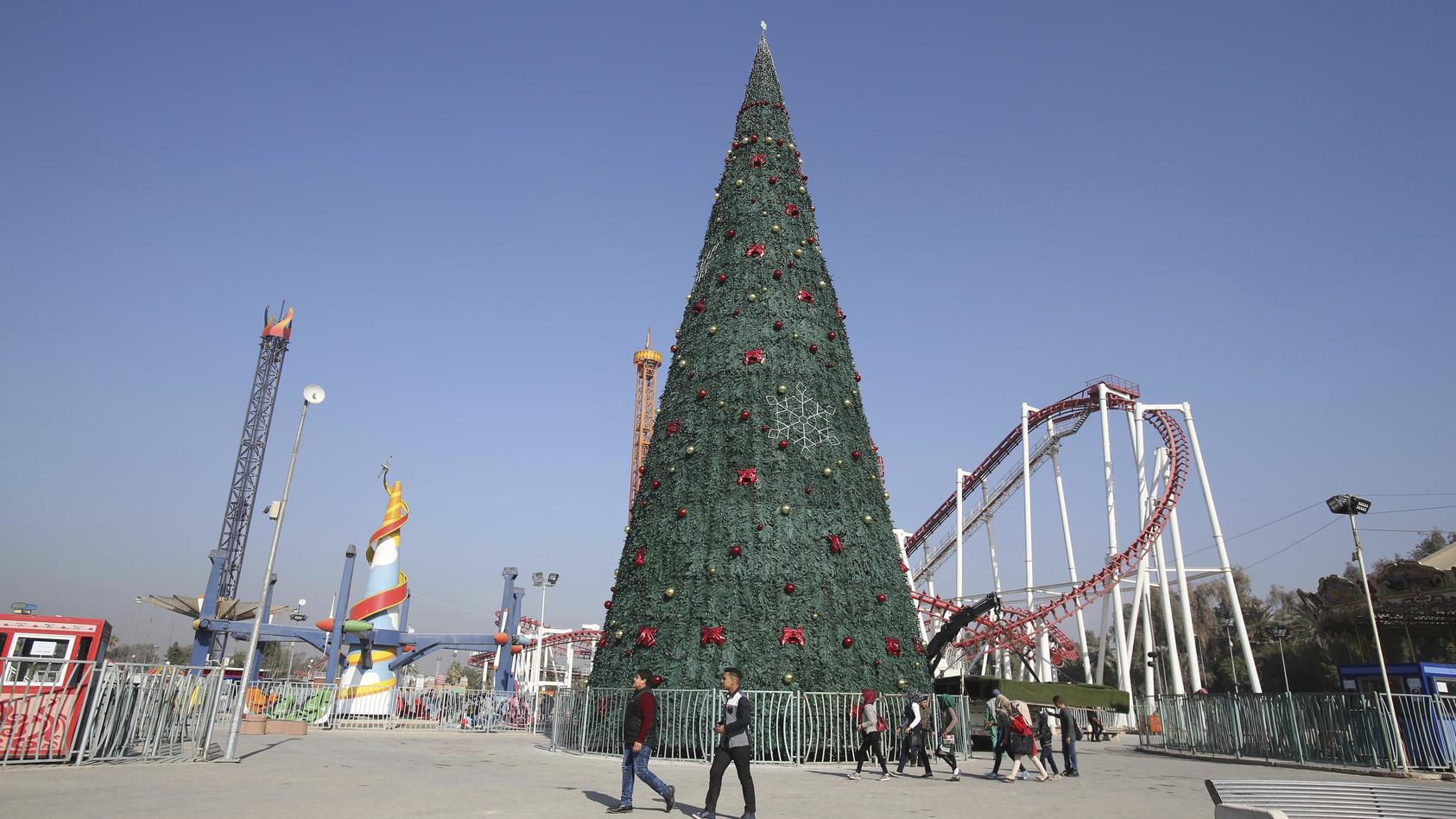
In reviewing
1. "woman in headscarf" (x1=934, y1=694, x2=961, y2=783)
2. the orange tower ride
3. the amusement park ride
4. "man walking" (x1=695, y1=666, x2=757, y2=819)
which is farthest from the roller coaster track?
the orange tower ride

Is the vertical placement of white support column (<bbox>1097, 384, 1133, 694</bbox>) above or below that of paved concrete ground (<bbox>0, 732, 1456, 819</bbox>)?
above

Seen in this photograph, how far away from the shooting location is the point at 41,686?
1027 cm

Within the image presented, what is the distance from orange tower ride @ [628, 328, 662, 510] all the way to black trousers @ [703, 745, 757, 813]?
61369mm

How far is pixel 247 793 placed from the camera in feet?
26.8

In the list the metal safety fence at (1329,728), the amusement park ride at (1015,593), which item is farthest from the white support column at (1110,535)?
the metal safety fence at (1329,728)

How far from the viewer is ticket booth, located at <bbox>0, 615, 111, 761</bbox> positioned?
32.9 ft

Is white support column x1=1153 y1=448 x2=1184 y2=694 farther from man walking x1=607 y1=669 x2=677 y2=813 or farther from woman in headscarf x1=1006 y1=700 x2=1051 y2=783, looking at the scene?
man walking x1=607 y1=669 x2=677 y2=813

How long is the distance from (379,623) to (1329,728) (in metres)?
26.2

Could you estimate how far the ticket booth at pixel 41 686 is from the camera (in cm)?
1004

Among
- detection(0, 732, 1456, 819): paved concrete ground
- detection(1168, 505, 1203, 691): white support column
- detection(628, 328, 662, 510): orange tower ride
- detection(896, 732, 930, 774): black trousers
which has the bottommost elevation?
detection(0, 732, 1456, 819): paved concrete ground

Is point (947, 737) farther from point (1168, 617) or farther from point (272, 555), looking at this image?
point (1168, 617)

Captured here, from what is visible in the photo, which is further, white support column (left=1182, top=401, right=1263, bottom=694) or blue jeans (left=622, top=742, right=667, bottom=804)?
white support column (left=1182, top=401, right=1263, bottom=694)

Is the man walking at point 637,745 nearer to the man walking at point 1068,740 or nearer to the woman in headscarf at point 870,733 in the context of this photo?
the woman in headscarf at point 870,733

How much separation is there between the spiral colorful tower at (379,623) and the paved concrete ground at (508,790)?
1327 cm
